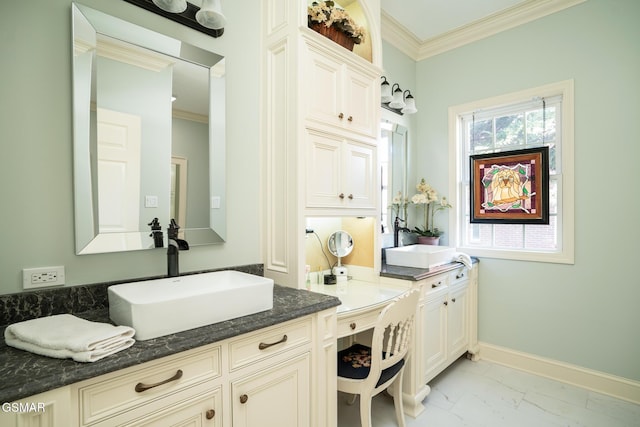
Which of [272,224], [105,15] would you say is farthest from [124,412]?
[105,15]

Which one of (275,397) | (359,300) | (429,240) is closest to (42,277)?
(275,397)

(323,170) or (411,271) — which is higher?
(323,170)

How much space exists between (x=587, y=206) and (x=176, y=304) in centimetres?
308

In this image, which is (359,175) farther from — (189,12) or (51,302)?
(51,302)

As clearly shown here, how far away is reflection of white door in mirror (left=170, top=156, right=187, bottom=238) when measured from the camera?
1.69 m

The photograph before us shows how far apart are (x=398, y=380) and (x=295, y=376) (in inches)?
35.6

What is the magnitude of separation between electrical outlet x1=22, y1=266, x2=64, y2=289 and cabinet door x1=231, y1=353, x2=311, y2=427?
0.84m

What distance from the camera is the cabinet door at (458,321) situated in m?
2.75

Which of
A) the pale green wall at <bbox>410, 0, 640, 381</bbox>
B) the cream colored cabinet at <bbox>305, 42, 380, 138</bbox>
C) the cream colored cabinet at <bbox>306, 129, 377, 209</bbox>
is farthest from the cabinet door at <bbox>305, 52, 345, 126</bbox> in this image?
the pale green wall at <bbox>410, 0, 640, 381</bbox>

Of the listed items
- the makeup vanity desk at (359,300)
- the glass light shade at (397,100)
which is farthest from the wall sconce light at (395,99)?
the makeup vanity desk at (359,300)

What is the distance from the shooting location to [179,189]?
5.63 ft

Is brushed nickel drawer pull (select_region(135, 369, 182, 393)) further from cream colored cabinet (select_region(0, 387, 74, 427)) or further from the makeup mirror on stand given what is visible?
the makeup mirror on stand

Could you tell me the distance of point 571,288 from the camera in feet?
8.97

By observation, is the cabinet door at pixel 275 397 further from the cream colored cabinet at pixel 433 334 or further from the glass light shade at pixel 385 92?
the glass light shade at pixel 385 92
